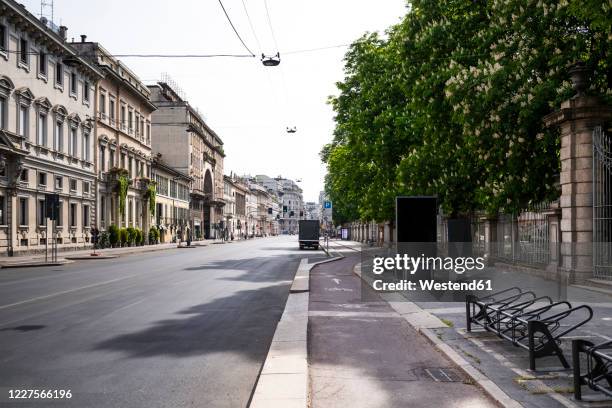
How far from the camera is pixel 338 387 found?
243 inches

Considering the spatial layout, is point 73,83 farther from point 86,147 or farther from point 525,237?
point 525,237

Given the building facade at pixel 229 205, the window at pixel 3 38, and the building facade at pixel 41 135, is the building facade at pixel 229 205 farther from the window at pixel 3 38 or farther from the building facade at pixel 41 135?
the window at pixel 3 38

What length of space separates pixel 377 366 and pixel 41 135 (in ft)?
121

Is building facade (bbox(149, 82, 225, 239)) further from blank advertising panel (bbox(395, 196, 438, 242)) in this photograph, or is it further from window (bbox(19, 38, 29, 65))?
blank advertising panel (bbox(395, 196, 438, 242))

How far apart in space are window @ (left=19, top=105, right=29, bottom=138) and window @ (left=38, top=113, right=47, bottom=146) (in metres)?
1.65

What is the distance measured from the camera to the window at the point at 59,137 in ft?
132

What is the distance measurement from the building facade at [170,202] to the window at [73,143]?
2036 centimetres

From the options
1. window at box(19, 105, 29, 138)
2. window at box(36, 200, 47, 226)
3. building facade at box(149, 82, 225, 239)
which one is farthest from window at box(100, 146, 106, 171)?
building facade at box(149, 82, 225, 239)

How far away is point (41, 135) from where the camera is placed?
37969mm

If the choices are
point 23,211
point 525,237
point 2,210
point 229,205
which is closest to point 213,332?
point 525,237

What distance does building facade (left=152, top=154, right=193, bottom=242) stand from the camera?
69125mm

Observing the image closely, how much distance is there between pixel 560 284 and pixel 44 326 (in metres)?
12.6

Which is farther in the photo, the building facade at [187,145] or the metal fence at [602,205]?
the building facade at [187,145]

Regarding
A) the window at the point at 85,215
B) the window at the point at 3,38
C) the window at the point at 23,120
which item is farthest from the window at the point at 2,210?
the window at the point at 85,215
